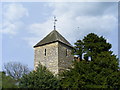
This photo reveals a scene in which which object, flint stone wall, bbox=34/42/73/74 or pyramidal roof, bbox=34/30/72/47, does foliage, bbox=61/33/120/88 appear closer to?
flint stone wall, bbox=34/42/73/74

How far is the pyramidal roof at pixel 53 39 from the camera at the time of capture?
20.8m

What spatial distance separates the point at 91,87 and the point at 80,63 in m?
2.13

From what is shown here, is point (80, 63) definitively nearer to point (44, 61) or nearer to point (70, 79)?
point (70, 79)

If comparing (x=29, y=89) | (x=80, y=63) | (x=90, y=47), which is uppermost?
(x=90, y=47)

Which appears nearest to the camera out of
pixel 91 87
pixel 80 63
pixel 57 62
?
pixel 91 87

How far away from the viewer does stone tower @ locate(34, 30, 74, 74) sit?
66.2ft

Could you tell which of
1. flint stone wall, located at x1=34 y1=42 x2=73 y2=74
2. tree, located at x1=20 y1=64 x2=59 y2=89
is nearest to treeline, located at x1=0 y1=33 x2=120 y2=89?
tree, located at x1=20 y1=64 x2=59 y2=89

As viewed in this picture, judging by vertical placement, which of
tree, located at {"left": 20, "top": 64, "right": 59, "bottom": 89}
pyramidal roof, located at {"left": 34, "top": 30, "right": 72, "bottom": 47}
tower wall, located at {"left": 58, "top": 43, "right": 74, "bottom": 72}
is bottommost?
tree, located at {"left": 20, "top": 64, "right": 59, "bottom": 89}

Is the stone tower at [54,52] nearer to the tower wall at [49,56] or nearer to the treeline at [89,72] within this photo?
the tower wall at [49,56]

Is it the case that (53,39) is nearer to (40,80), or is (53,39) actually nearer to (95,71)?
(40,80)

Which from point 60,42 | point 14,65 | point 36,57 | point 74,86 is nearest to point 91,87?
point 74,86

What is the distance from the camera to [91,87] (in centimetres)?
1527

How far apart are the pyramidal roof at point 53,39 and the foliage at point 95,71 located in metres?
4.18

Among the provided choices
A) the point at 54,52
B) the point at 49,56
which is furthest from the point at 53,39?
the point at 49,56
